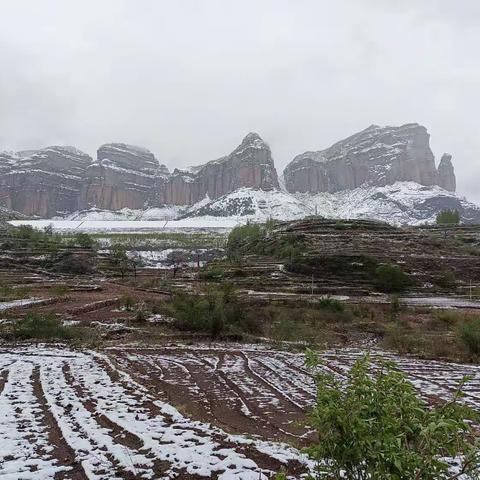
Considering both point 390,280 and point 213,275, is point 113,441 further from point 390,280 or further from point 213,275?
point 213,275

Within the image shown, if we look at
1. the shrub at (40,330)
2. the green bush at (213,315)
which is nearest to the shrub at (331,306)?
the green bush at (213,315)

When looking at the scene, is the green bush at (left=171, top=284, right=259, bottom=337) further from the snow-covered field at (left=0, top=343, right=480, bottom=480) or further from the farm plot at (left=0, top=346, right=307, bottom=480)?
the farm plot at (left=0, top=346, right=307, bottom=480)

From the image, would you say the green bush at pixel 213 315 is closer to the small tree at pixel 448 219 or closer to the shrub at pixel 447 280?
the shrub at pixel 447 280

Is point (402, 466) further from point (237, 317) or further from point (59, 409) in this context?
point (237, 317)

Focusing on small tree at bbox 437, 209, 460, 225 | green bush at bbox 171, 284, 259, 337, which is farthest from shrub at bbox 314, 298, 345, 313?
small tree at bbox 437, 209, 460, 225

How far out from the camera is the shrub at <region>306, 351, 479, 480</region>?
3205 millimetres

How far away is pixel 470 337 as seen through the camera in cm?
1922

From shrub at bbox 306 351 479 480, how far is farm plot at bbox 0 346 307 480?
132 inches

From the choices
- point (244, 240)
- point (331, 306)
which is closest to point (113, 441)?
point (331, 306)

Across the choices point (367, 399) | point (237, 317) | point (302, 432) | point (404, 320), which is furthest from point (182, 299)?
point (367, 399)

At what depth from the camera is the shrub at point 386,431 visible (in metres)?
3.21

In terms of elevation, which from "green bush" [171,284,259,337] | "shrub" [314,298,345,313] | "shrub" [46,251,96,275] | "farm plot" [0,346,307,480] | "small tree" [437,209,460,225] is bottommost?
"shrub" [46,251,96,275]

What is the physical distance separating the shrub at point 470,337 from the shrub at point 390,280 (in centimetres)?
3583

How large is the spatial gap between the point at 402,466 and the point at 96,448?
5.86 metres
